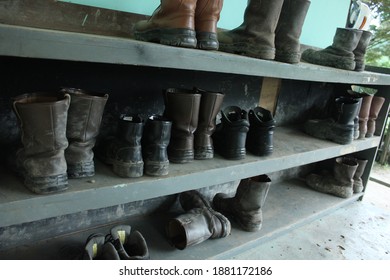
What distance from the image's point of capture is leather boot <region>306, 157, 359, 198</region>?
2342mm

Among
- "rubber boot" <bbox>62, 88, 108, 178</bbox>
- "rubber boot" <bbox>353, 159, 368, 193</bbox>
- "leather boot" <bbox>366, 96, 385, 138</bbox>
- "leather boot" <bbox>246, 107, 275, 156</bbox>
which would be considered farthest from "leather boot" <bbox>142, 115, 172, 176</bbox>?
"rubber boot" <bbox>353, 159, 368, 193</bbox>

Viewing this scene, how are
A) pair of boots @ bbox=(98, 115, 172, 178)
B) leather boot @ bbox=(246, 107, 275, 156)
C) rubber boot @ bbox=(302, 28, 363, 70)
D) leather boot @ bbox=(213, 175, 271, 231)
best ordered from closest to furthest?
pair of boots @ bbox=(98, 115, 172, 178), leather boot @ bbox=(246, 107, 275, 156), leather boot @ bbox=(213, 175, 271, 231), rubber boot @ bbox=(302, 28, 363, 70)

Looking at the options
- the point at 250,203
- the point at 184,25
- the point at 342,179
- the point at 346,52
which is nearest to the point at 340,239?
the point at 342,179

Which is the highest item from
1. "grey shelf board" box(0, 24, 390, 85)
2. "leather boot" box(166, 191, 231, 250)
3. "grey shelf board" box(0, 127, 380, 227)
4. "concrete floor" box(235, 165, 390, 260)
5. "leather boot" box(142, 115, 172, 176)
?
"grey shelf board" box(0, 24, 390, 85)

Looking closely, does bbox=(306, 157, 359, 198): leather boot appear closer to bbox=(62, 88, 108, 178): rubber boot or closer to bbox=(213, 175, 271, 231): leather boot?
bbox=(213, 175, 271, 231): leather boot

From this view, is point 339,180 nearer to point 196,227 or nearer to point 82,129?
point 196,227

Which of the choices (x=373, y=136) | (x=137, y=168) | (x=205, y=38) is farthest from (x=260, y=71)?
(x=373, y=136)

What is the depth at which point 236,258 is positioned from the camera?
162 centimetres

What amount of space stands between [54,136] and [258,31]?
93 cm

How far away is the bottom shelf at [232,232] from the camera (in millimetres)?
1424

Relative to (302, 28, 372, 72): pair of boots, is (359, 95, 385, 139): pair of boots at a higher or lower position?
lower

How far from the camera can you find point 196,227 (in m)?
1.50

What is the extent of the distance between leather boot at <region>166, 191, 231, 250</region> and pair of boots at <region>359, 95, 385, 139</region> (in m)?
1.30

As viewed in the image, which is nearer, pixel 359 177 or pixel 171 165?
pixel 171 165
